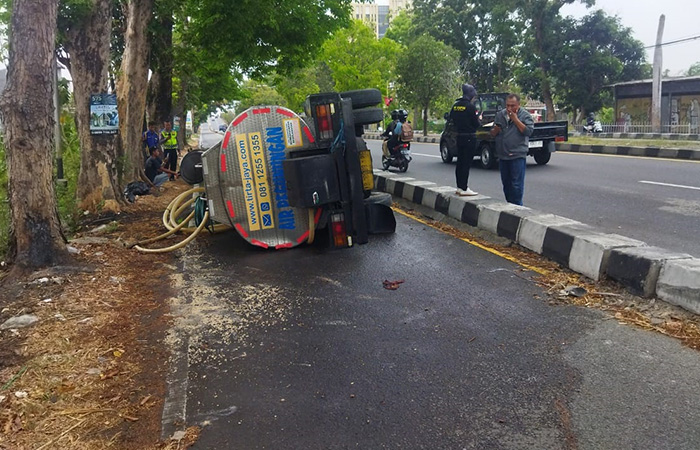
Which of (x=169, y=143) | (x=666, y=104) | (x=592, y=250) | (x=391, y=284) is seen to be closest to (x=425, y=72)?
(x=666, y=104)

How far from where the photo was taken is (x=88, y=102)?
9.50 m

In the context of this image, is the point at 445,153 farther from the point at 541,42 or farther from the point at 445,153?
the point at 541,42

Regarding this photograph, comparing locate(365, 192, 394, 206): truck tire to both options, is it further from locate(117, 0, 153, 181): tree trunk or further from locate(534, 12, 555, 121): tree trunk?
locate(534, 12, 555, 121): tree trunk

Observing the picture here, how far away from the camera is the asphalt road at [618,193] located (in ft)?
24.2

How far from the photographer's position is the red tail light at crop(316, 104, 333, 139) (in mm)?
6324

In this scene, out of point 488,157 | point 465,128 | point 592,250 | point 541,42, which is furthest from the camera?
point 541,42

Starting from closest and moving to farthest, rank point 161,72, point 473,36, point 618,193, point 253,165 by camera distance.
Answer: point 253,165 → point 618,193 → point 161,72 → point 473,36

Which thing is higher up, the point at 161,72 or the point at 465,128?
the point at 161,72

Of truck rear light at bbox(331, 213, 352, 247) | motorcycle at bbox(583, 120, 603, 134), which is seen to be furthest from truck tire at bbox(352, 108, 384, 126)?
motorcycle at bbox(583, 120, 603, 134)

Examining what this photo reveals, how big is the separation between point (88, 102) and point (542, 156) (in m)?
11.2

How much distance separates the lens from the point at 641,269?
15.7 feet

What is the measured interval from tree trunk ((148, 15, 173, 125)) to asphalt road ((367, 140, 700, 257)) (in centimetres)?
716

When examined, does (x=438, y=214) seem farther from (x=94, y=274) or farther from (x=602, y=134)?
(x=602, y=134)

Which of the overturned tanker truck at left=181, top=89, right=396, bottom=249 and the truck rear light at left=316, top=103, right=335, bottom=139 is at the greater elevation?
the truck rear light at left=316, top=103, right=335, bottom=139
